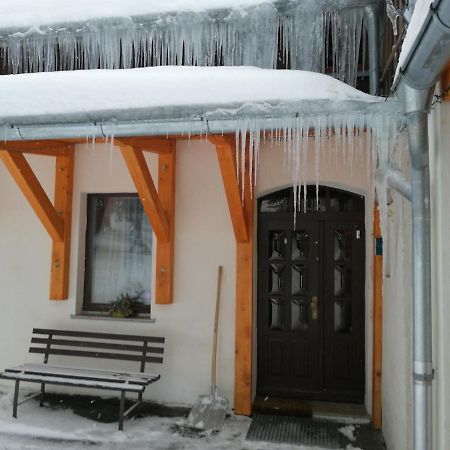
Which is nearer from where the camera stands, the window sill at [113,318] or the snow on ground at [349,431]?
the snow on ground at [349,431]

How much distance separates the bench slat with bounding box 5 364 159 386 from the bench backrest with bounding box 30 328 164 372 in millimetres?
259

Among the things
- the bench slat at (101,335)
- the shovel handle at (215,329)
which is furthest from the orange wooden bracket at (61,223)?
the shovel handle at (215,329)

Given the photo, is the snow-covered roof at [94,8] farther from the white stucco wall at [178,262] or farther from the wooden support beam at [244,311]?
the wooden support beam at [244,311]

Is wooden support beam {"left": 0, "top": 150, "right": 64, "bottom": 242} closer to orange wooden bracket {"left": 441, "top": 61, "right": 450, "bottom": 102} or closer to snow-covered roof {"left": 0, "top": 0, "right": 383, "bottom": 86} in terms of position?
snow-covered roof {"left": 0, "top": 0, "right": 383, "bottom": 86}

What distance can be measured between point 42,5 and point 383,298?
4890 millimetres

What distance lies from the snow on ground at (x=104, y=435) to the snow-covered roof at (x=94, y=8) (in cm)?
418

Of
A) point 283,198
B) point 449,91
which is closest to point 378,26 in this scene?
point 283,198

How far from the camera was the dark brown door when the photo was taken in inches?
200

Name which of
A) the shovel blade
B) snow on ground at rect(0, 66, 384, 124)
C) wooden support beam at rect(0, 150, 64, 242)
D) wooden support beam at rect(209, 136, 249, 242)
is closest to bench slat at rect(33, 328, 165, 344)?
the shovel blade

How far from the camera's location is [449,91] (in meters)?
2.31

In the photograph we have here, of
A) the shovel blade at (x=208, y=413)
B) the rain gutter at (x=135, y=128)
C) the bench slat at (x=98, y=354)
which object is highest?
the rain gutter at (x=135, y=128)

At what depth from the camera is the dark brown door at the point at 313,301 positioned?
5074mm

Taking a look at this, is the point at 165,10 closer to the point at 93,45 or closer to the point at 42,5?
the point at 93,45

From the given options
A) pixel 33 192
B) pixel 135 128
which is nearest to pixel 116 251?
pixel 33 192
